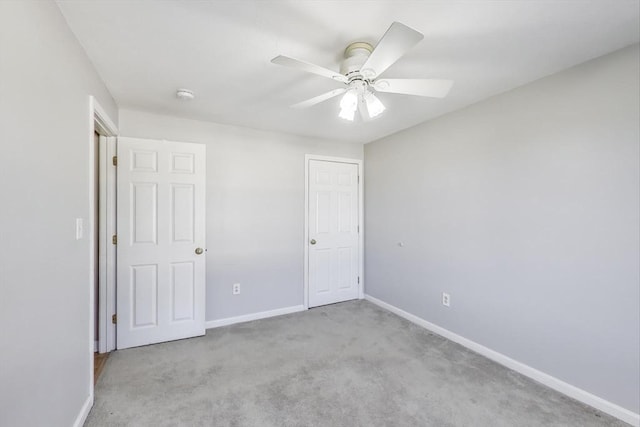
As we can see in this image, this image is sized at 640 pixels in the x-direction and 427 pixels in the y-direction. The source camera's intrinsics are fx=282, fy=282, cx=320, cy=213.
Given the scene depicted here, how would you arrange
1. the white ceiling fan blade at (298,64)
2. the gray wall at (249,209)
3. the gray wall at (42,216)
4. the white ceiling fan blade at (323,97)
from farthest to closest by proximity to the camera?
the gray wall at (249,209) → the white ceiling fan blade at (323,97) → the white ceiling fan blade at (298,64) → the gray wall at (42,216)

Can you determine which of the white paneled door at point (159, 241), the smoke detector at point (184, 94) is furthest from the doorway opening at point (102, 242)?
the smoke detector at point (184, 94)

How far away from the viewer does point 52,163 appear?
1333 mm

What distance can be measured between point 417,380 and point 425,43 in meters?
2.35

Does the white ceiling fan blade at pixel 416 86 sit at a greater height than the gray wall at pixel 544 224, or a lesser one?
greater

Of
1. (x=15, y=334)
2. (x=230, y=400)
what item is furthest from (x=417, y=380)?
Answer: (x=15, y=334)

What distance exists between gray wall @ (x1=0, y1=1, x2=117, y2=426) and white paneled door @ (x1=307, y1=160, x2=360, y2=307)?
2.42m

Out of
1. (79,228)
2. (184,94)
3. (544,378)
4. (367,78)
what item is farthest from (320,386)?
(184,94)

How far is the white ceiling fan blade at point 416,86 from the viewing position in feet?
5.15

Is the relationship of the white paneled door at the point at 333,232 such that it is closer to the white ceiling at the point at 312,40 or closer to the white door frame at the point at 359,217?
the white door frame at the point at 359,217

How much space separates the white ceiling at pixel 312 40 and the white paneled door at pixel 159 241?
59cm

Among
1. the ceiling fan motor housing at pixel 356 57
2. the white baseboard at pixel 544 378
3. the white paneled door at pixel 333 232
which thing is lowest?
the white baseboard at pixel 544 378

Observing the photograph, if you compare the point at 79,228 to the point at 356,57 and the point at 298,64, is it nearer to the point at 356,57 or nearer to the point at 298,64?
the point at 298,64

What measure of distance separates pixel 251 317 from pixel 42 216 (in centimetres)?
245

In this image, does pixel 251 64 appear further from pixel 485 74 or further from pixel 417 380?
pixel 417 380
